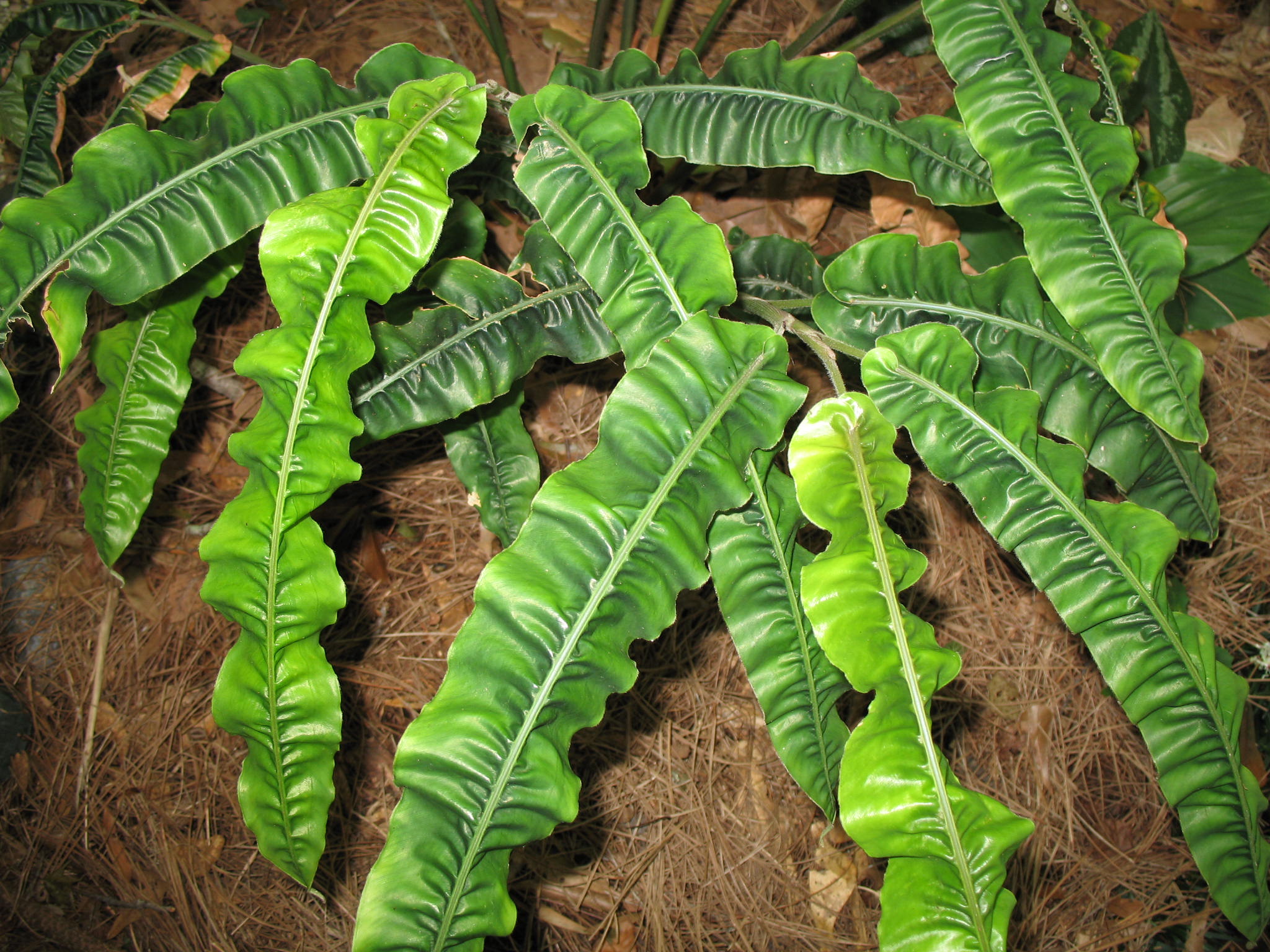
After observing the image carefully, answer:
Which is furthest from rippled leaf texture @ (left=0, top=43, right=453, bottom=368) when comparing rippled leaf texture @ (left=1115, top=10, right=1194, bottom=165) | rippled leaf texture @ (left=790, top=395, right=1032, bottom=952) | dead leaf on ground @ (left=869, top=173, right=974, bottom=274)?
rippled leaf texture @ (left=1115, top=10, right=1194, bottom=165)

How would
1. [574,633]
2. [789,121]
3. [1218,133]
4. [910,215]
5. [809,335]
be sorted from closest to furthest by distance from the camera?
[574,633] → [809,335] → [789,121] → [910,215] → [1218,133]

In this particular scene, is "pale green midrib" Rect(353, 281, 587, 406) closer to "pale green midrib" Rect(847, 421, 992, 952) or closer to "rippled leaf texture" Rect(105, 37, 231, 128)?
"pale green midrib" Rect(847, 421, 992, 952)

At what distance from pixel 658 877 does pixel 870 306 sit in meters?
1.27

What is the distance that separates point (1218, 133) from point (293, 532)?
8.47 ft

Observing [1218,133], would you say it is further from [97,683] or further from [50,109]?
[97,683]

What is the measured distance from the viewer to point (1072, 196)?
132 cm

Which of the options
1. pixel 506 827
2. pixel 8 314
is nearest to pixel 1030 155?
pixel 506 827

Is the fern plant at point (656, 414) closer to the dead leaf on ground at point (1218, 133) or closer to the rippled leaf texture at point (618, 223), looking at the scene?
the rippled leaf texture at point (618, 223)

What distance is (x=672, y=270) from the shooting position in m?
1.26

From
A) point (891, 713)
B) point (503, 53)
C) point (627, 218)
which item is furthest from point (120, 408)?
point (891, 713)

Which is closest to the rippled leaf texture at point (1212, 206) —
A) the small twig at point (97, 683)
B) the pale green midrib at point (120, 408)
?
the pale green midrib at point (120, 408)

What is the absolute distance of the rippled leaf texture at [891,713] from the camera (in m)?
0.92

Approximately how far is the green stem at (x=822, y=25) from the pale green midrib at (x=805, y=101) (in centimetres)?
25

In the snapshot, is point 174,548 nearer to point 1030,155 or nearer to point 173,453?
point 173,453
